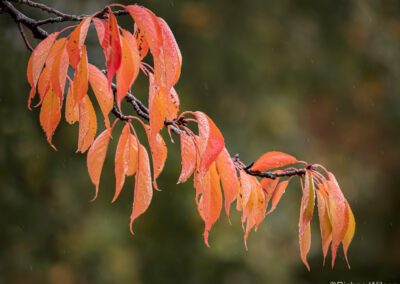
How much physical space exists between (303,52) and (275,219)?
1368 mm

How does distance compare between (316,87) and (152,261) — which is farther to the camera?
(316,87)

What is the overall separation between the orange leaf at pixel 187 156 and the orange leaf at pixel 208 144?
1.9 inches

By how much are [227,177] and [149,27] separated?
0.21 m

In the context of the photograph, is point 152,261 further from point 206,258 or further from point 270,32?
point 270,32

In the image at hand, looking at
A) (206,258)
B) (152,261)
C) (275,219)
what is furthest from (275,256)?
(152,261)

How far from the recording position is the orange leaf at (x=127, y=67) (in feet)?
1.77

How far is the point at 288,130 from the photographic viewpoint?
344 centimetres

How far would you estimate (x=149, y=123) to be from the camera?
654mm

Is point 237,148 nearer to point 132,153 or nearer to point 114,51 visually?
point 132,153

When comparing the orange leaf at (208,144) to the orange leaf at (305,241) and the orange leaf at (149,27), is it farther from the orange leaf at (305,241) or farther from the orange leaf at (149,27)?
the orange leaf at (305,241)

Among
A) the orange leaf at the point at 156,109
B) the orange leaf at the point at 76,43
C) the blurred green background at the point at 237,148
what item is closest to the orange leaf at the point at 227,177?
the orange leaf at the point at 156,109

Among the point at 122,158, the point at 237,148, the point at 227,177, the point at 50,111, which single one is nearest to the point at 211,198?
the point at 227,177

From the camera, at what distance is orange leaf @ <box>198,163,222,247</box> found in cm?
63

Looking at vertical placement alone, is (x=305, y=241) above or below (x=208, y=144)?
below
